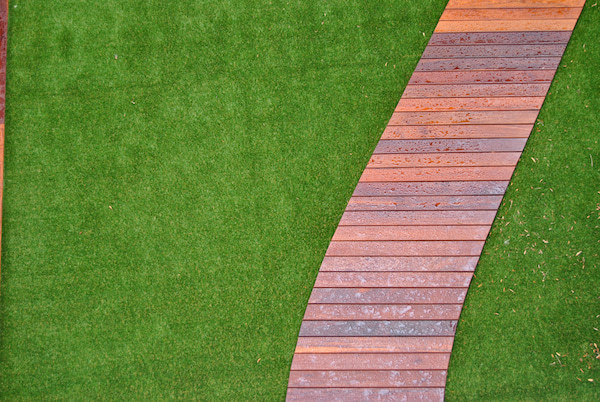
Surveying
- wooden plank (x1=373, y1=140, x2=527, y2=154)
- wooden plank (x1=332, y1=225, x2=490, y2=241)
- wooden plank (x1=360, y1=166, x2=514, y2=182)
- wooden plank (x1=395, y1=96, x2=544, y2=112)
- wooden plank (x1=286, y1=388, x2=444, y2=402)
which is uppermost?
wooden plank (x1=395, y1=96, x2=544, y2=112)

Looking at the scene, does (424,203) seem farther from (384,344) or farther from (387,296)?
(384,344)

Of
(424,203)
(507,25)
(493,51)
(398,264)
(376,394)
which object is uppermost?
(507,25)

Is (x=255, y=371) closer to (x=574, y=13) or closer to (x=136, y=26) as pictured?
(x=136, y=26)

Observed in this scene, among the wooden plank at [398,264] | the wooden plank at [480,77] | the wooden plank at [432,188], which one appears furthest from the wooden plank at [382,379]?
the wooden plank at [480,77]

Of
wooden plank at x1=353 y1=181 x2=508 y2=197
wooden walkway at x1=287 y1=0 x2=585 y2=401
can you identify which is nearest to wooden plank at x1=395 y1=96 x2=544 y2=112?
wooden walkway at x1=287 y1=0 x2=585 y2=401

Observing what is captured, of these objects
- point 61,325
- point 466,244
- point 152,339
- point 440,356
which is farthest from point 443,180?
point 61,325

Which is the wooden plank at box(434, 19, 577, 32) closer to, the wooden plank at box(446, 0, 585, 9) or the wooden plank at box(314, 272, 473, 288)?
the wooden plank at box(446, 0, 585, 9)

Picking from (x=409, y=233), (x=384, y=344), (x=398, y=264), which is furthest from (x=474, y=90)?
(x=384, y=344)
